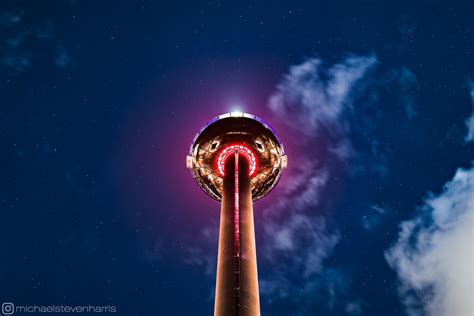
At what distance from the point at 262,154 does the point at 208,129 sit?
18.6ft

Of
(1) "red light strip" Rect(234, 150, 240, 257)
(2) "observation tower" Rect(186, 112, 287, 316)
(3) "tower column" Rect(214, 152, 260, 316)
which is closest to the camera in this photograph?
(3) "tower column" Rect(214, 152, 260, 316)

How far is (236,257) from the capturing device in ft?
75.7

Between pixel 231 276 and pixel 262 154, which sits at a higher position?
pixel 262 154

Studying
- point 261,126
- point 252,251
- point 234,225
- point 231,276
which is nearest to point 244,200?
point 234,225

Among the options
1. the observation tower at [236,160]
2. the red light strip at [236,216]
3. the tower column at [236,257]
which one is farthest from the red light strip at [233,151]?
the tower column at [236,257]

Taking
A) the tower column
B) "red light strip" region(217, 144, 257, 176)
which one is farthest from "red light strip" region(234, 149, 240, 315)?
"red light strip" region(217, 144, 257, 176)

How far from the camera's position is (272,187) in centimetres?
3806

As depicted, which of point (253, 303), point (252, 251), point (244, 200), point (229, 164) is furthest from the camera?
point (229, 164)

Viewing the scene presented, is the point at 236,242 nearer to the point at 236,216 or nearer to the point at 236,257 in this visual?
the point at 236,257

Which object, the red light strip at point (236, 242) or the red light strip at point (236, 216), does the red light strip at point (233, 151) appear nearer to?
the red light strip at point (236, 216)

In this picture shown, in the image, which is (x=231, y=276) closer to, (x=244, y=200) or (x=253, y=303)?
(x=253, y=303)

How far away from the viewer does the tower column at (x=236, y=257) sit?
2078 cm

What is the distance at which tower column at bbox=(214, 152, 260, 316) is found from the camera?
2078cm

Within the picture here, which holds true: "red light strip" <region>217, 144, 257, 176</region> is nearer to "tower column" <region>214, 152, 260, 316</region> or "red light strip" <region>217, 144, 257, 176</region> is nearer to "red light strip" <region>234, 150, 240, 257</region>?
"red light strip" <region>234, 150, 240, 257</region>
